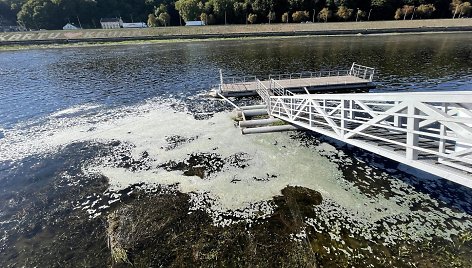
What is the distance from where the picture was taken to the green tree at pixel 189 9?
11538 centimetres

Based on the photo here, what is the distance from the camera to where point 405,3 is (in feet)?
343

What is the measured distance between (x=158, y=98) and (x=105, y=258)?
22030 mm

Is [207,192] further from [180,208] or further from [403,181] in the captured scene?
[403,181]

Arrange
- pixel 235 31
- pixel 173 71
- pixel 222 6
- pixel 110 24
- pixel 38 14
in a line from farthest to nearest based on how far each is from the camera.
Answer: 1. pixel 110 24
2. pixel 38 14
3. pixel 222 6
4. pixel 235 31
5. pixel 173 71

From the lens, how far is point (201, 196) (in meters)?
13.3

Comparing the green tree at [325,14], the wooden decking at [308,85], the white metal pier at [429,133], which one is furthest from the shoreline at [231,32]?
the white metal pier at [429,133]

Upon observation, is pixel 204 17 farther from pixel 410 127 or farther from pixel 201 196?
pixel 410 127

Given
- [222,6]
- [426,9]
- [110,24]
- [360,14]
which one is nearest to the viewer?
[426,9]

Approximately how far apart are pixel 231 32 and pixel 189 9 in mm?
32991

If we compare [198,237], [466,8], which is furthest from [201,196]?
[466,8]

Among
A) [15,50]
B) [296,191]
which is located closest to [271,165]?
[296,191]

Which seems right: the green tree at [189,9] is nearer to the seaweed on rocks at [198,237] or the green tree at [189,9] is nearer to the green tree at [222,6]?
the green tree at [222,6]

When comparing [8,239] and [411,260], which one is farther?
[8,239]

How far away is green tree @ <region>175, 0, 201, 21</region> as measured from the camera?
379 ft
